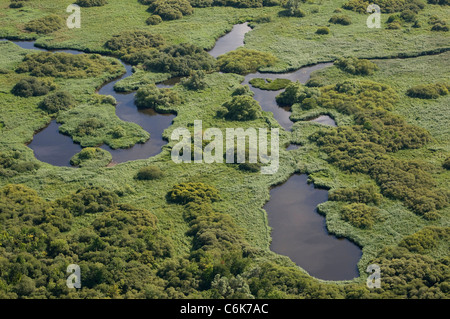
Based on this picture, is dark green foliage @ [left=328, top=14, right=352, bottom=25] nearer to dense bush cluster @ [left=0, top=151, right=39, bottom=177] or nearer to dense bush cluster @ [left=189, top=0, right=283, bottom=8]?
dense bush cluster @ [left=189, top=0, right=283, bottom=8]

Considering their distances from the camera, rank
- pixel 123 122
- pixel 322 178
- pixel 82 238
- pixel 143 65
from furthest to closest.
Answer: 1. pixel 143 65
2. pixel 123 122
3. pixel 322 178
4. pixel 82 238

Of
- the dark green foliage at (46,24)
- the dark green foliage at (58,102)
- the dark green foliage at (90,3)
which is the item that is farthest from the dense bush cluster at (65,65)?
the dark green foliage at (90,3)

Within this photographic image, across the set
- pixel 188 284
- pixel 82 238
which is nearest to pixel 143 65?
pixel 82 238

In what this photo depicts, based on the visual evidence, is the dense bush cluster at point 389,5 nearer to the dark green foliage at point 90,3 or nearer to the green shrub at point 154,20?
the green shrub at point 154,20

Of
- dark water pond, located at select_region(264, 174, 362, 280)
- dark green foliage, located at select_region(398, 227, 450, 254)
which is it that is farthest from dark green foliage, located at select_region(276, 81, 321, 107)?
dark green foliage, located at select_region(398, 227, 450, 254)

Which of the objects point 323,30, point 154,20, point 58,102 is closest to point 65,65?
point 58,102

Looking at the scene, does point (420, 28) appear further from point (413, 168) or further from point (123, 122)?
point (123, 122)
